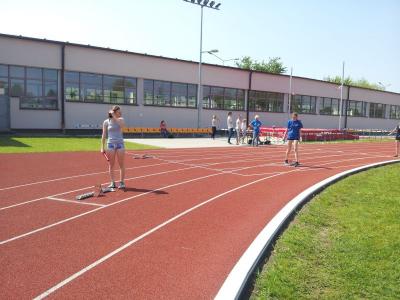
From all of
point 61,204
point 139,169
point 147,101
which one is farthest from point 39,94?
point 61,204

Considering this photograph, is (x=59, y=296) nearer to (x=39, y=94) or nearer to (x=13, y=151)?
(x=13, y=151)

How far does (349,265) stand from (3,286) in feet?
13.1

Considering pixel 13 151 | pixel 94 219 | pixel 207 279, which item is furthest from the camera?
pixel 13 151

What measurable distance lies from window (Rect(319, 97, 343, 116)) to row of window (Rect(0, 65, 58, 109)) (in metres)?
31.4

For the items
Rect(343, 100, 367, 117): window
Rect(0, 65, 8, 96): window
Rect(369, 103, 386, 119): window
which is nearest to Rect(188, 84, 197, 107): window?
Rect(0, 65, 8, 96): window

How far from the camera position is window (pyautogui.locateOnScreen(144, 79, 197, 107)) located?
107 ft

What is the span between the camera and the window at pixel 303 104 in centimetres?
4488

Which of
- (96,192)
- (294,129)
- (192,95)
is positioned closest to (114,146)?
(96,192)

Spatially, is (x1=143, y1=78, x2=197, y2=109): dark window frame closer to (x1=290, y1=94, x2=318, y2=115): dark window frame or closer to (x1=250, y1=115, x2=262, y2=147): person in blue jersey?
(x1=250, y1=115, x2=262, y2=147): person in blue jersey

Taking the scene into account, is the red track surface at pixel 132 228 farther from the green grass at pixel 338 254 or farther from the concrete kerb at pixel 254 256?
the green grass at pixel 338 254

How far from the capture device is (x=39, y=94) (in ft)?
88.5

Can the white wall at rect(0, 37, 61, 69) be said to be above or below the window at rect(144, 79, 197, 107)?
above

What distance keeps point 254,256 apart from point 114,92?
2673 centimetres

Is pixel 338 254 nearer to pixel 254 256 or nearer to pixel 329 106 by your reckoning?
pixel 254 256
